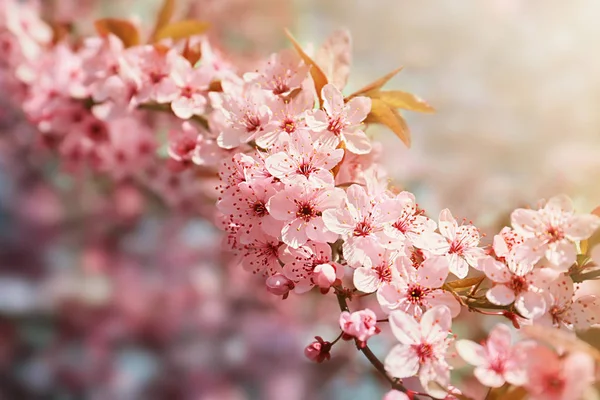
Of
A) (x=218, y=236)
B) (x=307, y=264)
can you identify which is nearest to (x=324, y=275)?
(x=307, y=264)

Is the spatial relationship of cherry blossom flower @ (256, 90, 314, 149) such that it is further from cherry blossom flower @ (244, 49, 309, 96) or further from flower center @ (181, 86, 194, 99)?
flower center @ (181, 86, 194, 99)

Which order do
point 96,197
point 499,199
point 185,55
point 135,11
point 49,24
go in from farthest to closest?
1. point 96,197
2. point 499,199
3. point 135,11
4. point 49,24
5. point 185,55

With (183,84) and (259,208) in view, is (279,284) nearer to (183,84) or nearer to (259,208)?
(259,208)

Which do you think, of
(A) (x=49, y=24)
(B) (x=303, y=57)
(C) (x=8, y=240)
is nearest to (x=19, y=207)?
(C) (x=8, y=240)

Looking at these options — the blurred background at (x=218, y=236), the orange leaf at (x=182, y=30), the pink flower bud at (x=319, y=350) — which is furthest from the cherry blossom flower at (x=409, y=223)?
the blurred background at (x=218, y=236)

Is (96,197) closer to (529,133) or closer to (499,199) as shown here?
(499,199)

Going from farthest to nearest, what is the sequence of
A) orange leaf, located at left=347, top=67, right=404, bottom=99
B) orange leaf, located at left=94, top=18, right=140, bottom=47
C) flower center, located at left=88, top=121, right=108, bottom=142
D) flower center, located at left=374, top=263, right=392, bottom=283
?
flower center, located at left=88, top=121, right=108, bottom=142 < orange leaf, located at left=94, top=18, right=140, bottom=47 < orange leaf, located at left=347, top=67, right=404, bottom=99 < flower center, located at left=374, top=263, right=392, bottom=283

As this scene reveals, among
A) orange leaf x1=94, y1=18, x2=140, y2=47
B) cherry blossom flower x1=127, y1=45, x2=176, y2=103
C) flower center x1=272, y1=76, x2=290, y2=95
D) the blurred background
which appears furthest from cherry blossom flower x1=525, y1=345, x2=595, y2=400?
the blurred background

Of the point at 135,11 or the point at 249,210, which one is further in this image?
the point at 135,11
